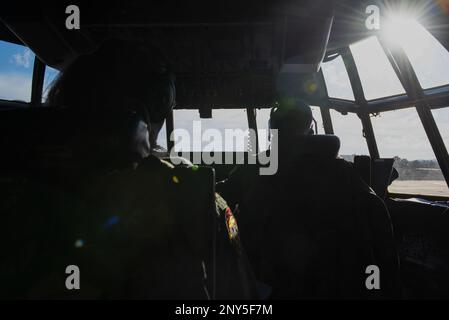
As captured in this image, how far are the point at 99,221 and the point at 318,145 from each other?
1.31 metres

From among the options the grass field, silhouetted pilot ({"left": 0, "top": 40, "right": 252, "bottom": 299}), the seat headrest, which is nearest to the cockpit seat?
the seat headrest

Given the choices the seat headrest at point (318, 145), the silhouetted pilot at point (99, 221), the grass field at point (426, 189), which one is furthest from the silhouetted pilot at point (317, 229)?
the grass field at point (426, 189)

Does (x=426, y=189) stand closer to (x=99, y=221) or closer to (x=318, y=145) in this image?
(x=318, y=145)

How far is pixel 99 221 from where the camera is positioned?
1.59ft

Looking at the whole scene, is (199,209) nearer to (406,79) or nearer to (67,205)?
(67,205)

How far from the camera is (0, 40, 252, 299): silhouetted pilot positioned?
0.46 meters

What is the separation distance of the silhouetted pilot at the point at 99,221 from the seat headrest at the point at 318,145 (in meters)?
1.16

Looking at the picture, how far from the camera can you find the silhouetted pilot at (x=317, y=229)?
4.64 ft

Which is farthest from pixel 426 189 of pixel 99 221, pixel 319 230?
pixel 99 221

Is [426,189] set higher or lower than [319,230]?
higher

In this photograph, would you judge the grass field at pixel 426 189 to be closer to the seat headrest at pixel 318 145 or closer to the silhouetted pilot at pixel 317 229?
the silhouetted pilot at pixel 317 229

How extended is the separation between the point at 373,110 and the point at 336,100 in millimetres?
548

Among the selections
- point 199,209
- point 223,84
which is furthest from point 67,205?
point 223,84

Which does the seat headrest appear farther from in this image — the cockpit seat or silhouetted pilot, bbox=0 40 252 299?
silhouetted pilot, bbox=0 40 252 299
